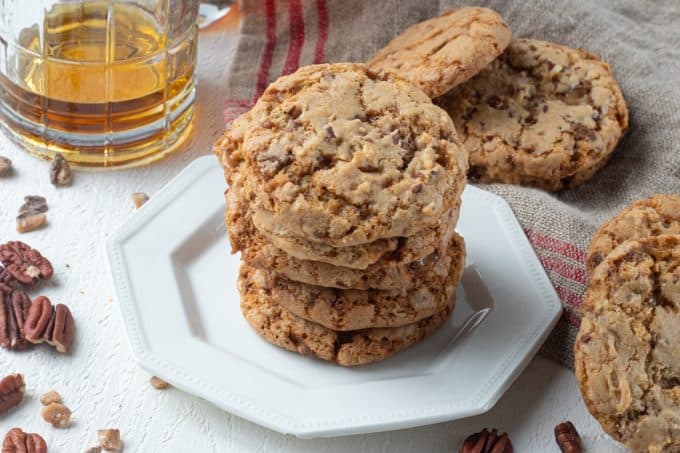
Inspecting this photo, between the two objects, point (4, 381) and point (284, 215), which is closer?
point (284, 215)

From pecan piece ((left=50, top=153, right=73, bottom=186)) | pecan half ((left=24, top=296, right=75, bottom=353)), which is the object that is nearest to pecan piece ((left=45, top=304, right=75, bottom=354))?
pecan half ((left=24, top=296, right=75, bottom=353))

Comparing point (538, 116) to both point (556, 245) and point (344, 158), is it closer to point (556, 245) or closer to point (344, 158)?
point (556, 245)

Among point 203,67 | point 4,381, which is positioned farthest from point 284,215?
point 203,67

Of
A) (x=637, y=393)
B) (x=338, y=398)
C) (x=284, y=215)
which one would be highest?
(x=284, y=215)

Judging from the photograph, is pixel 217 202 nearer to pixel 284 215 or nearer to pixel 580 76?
pixel 284 215

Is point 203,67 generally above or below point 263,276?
below

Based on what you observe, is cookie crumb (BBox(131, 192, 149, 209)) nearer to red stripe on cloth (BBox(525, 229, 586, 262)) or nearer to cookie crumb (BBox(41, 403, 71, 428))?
cookie crumb (BBox(41, 403, 71, 428))

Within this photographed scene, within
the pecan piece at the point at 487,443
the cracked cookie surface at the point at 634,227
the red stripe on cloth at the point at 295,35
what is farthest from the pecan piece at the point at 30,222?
the cracked cookie surface at the point at 634,227
